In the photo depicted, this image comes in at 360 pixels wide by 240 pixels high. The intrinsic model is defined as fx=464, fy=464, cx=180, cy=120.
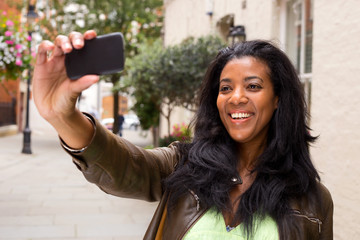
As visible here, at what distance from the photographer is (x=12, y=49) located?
8.12 metres

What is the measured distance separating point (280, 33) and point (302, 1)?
832 millimetres

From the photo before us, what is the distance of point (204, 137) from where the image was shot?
219 cm

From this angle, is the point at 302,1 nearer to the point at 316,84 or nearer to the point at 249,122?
the point at 316,84

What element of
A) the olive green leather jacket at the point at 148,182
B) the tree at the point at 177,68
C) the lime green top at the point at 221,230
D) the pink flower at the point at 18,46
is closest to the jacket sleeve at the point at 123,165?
the olive green leather jacket at the point at 148,182

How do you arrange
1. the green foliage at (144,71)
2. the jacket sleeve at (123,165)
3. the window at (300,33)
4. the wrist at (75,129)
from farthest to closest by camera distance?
the green foliage at (144,71)
the window at (300,33)
the jacket sleeve at (123,165)
the wrist at (75,129)

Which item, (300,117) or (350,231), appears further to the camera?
(350,231)

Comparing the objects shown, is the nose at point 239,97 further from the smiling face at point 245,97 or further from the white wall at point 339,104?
the white wall at point 339,104

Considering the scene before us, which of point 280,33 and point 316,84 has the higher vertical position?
point 280,33

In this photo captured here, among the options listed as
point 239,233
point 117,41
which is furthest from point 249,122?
point 117,41

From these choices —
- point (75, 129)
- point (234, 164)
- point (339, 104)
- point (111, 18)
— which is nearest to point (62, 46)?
point (75, 129)

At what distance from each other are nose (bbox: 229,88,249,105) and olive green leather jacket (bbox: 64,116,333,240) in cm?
40

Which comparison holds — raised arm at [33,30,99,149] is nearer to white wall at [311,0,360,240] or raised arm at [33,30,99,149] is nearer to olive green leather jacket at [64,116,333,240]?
olive green leather jacket at [64,116,333,240]

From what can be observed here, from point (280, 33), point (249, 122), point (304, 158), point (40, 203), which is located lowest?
point (40, 203)

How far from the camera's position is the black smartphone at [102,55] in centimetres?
135
